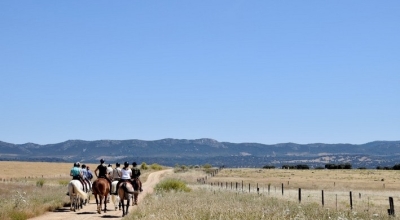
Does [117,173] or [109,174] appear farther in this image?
[109,174]

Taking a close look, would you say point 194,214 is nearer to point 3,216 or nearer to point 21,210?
point 3,216

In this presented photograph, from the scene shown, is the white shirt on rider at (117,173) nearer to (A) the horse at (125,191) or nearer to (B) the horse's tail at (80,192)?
(B) the horse's tail at (80,192)

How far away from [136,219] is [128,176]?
21.6ft

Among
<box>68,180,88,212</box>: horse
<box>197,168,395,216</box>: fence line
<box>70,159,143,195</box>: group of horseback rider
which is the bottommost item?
<box>197,168,395,216</box>: fence line

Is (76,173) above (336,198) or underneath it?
above

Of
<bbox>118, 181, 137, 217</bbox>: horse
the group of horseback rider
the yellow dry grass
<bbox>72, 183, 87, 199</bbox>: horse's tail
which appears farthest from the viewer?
the yellow dry grass

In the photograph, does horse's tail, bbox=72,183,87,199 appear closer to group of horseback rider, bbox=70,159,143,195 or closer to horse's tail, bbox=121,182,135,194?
group of horseback rider, bbox=70,159,143,195

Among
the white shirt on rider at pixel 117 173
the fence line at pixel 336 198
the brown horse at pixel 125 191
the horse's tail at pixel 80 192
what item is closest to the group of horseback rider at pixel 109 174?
the white shirt on rider at pixel 117 173

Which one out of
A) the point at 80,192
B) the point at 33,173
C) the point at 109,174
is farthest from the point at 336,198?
the point at 33,173

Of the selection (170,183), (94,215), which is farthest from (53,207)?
(170,183)

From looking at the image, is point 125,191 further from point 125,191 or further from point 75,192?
point 75,192

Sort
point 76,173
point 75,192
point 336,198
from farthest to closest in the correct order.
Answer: point 336,198 → point 76,173 → point 75,192

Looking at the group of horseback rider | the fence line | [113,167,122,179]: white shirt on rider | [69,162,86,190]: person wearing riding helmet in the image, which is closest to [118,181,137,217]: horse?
the group of horseback rider

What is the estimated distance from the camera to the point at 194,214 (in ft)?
Answer: 55.0
